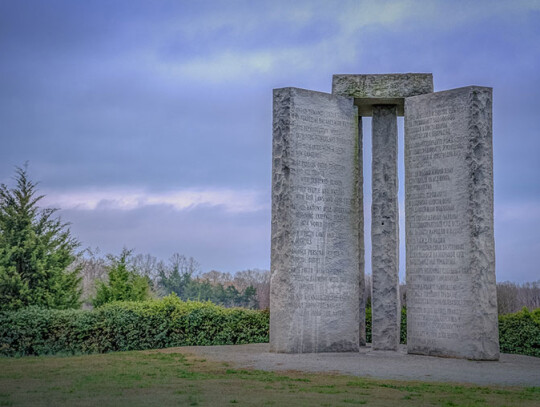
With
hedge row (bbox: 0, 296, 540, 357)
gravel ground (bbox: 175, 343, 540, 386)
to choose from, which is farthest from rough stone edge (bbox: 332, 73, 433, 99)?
hedge row (bbox: 0, 296, 540, 357)

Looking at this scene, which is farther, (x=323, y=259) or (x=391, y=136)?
(x=391, y=136)

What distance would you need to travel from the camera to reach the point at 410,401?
8188 mm

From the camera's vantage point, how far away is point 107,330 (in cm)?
1535

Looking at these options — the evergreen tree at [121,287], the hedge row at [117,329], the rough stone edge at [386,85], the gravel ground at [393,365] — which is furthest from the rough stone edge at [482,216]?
the evergreen tree at [121,287]

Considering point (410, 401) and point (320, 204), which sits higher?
point (320, 204)

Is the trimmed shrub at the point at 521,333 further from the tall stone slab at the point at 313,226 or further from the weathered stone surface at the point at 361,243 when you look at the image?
the tall stone slab at the point at 313,226

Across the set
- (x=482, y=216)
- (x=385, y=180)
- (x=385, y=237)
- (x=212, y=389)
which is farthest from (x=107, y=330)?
(x=482, y=216)

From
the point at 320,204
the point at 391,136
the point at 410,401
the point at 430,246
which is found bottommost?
the point at 410,401

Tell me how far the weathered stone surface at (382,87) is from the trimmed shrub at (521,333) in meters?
5.71

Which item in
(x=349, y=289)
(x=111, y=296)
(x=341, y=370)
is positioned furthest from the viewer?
(x=111, y=296)

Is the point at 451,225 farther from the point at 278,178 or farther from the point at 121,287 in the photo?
the point at 121,287

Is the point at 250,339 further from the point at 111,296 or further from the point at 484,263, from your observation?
the point at 484,263

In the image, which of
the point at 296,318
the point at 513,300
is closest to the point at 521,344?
the point at 296,318

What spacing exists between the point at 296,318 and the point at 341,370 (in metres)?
2.39
